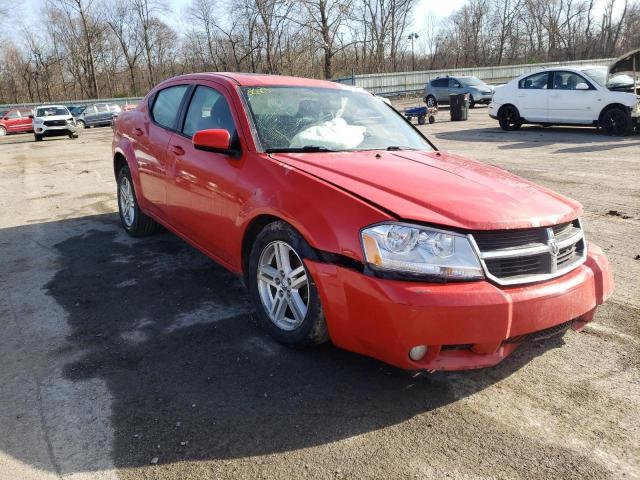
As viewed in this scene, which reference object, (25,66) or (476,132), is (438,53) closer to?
(25,66)

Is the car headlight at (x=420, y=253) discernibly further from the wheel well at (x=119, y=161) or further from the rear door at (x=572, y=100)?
the rear door at (x=572, y=100)

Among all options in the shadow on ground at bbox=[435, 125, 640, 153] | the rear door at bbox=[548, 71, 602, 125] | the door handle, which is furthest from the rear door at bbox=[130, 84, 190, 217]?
the rear door at bbox=[548, 71, 602, 125]

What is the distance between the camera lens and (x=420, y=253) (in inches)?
97.1

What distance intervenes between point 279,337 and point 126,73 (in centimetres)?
7044

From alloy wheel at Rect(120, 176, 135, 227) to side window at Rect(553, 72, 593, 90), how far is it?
12094 millimetres

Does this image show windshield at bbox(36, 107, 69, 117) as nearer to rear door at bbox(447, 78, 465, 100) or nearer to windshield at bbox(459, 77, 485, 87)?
rear door at bbox(447, 78, 465, 100)

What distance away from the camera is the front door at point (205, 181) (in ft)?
11.6

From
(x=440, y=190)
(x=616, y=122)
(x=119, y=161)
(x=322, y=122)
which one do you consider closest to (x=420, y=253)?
(x=440, y=190)

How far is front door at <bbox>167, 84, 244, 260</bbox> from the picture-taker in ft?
11.6

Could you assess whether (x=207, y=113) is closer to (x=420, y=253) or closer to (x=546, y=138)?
(x=420, y=253)

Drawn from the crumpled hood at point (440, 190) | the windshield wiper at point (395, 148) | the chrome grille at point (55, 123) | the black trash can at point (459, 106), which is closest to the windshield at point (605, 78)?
the black trash can at point (459, 106)

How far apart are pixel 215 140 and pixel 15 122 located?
34.1m

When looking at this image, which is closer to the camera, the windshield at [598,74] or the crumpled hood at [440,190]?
the crumpled hood at [440,190]

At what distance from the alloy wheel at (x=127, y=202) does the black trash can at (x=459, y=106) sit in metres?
17.0
